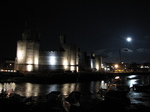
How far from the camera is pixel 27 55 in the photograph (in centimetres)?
3731

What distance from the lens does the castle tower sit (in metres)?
36.6

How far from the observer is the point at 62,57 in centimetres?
4109

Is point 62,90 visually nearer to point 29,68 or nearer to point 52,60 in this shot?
point 29,68

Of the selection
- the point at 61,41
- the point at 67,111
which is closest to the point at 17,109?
the point at 67,111

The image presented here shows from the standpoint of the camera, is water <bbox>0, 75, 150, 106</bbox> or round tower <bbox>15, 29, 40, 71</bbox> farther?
round tower <bbox>15, 29, 40, 71</bbox>

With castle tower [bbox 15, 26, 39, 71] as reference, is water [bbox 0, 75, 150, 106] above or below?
below

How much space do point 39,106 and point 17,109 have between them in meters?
1.26

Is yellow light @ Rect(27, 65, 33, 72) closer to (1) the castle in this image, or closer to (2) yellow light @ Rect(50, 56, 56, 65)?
(1) the castle

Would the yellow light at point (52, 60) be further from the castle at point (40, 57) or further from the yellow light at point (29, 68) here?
the yellow light at point (29, 68)

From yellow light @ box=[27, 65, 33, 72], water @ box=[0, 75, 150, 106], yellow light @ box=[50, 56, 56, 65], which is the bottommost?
water @ box=[0, 75, 150, 106]

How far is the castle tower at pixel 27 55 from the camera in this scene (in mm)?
36625

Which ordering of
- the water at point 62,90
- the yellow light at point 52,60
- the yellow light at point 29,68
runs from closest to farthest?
1. the water at point 62,90
2. the yellow light at point 29,68
3. the yellow light at point 52,60

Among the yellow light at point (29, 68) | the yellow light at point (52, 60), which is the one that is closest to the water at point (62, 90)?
the yellow light at point (29, 68)

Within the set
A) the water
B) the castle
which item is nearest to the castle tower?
the castle
